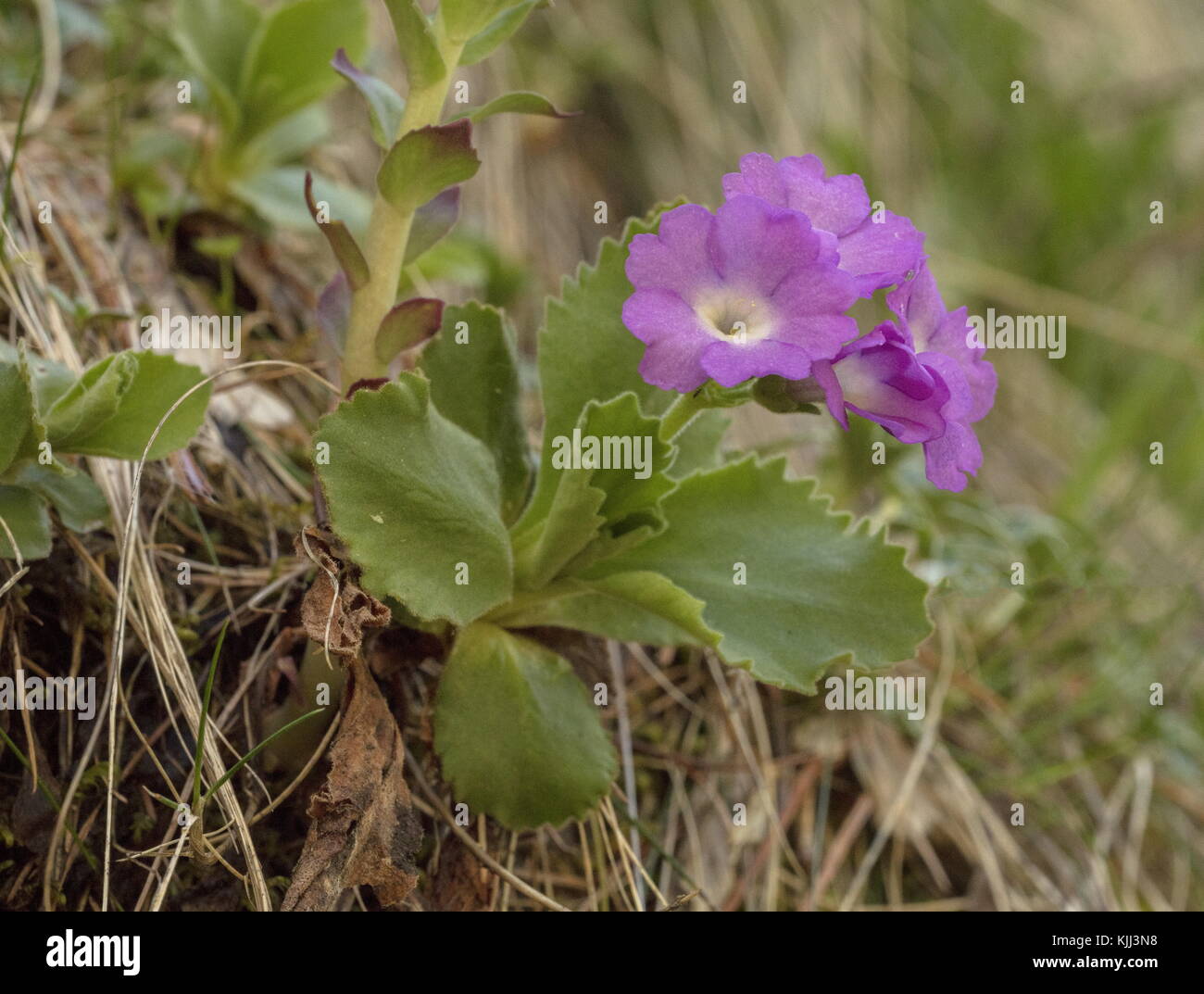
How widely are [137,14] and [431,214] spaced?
113cm

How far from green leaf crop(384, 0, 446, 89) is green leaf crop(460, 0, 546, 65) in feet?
0.15

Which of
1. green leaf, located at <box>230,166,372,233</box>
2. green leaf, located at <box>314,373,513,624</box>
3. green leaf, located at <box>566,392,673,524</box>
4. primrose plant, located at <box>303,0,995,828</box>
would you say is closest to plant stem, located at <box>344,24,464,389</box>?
primrose plant, located at <box>303,0,995,828</box>

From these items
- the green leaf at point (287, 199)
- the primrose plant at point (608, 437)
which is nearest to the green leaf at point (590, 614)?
the primrose plant at point (608, 437)

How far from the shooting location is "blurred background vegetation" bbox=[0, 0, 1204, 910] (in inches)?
64.3

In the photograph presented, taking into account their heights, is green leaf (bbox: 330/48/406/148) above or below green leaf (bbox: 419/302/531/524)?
above

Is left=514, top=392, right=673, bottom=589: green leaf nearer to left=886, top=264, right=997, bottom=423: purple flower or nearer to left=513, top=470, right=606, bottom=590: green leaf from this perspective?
left=513, top=470, right=606, bottom=590: green leaf

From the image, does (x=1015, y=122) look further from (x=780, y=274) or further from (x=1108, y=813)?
(x=780, y=274)

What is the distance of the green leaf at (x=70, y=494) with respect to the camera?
112cm

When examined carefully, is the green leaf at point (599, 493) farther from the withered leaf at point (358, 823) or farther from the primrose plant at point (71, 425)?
the primrose plant at point (71, 425)

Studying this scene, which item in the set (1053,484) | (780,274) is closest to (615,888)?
(780,274)

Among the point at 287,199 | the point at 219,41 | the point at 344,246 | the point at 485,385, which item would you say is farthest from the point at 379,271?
the point at 219,41

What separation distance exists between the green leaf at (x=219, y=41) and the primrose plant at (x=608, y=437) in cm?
57

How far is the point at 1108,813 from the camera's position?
5.72ft

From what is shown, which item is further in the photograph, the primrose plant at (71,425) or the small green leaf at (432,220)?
the small green leaf at (432,220)
